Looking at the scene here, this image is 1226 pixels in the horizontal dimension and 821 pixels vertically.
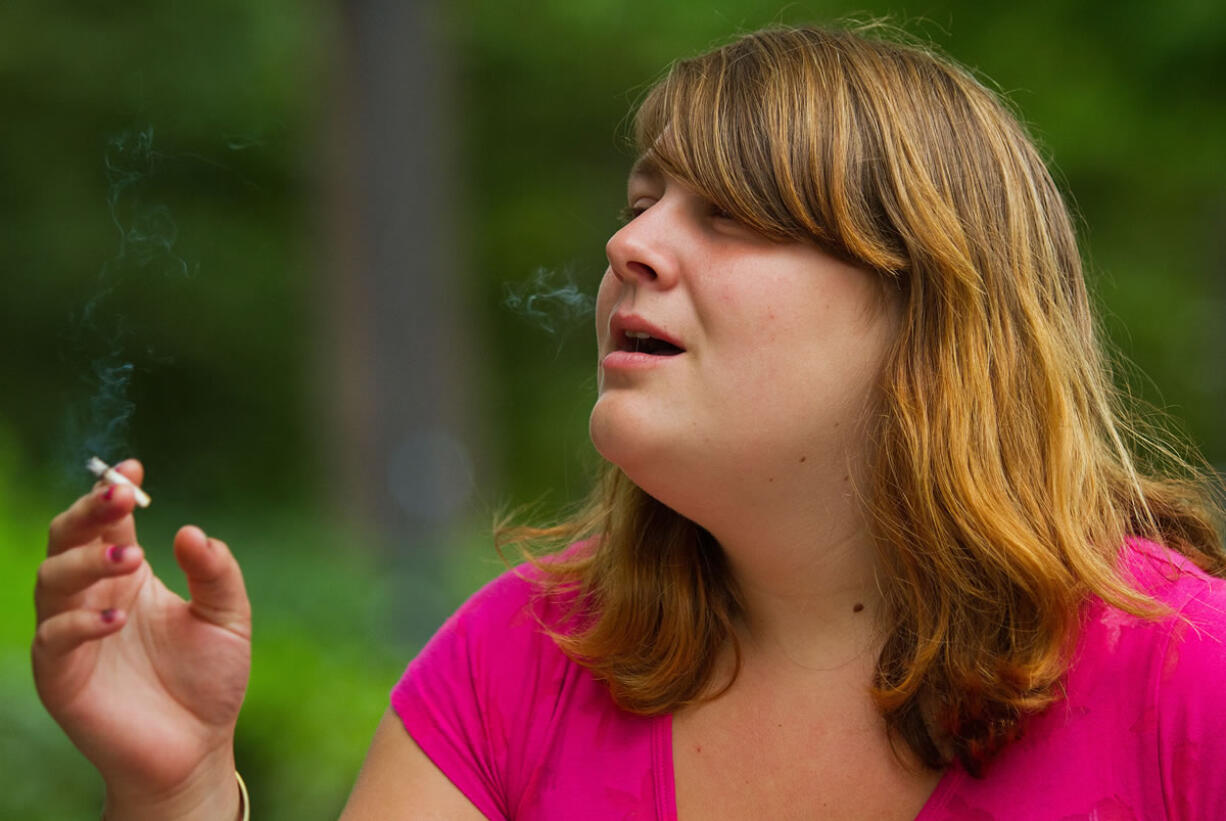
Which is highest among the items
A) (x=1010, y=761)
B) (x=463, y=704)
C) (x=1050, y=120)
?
(x=1010, y=761)

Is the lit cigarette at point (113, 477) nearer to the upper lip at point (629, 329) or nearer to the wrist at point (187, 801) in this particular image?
the wrist at point (187, 801)

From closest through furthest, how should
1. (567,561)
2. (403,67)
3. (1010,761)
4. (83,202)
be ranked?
(1010,761) < (567,561) < (403,67) < (83,202)

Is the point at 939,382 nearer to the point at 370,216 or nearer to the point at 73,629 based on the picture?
the point at 73,629

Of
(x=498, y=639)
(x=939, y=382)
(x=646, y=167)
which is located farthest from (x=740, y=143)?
(x=498, y=639)

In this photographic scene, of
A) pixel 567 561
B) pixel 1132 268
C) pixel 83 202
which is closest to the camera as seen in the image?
pixel 567 561

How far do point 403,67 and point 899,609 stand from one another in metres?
6.44

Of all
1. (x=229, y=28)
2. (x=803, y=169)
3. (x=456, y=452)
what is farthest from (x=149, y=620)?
(x=229, y=28)

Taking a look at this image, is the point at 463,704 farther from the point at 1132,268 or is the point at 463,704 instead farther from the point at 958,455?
the point at 1132,268

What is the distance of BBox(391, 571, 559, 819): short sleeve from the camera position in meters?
2.02

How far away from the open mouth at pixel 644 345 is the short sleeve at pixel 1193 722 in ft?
2.59

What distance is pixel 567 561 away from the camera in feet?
7.59

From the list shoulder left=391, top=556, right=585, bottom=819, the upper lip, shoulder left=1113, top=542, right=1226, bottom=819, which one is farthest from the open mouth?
shoulder left=1113, top=542, right=1226, bottom=819

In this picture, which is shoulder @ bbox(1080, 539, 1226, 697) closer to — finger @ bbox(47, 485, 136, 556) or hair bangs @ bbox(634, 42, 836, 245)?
hair bangs @ bbox(634, 42, 836, 245)

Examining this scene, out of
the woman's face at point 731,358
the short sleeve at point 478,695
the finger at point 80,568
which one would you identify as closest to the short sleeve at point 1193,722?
the woman's face at point 731,358
